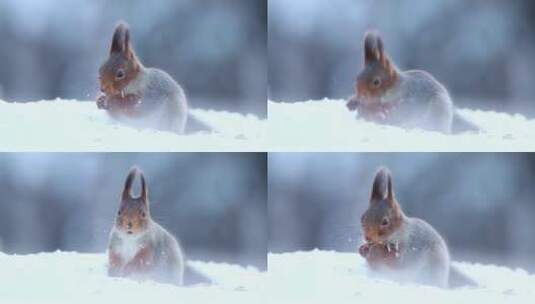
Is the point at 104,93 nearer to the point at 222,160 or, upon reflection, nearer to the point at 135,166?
the point at 135,166

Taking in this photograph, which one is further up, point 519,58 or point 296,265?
point 519,58

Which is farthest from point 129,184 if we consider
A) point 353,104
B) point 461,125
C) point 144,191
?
point 461,125

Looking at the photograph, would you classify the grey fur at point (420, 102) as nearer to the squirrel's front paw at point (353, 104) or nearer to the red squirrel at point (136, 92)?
the squirrel's front paw at point (353, 104)

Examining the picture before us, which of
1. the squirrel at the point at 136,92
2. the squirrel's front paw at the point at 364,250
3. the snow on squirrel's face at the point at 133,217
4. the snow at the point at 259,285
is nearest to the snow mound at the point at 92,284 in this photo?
the snow at the point at 259,285

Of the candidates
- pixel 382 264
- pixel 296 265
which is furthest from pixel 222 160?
pixel 382 264

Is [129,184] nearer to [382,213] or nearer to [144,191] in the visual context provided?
[144,191]

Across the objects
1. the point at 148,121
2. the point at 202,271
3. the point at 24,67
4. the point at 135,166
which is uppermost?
the point at 24,67
